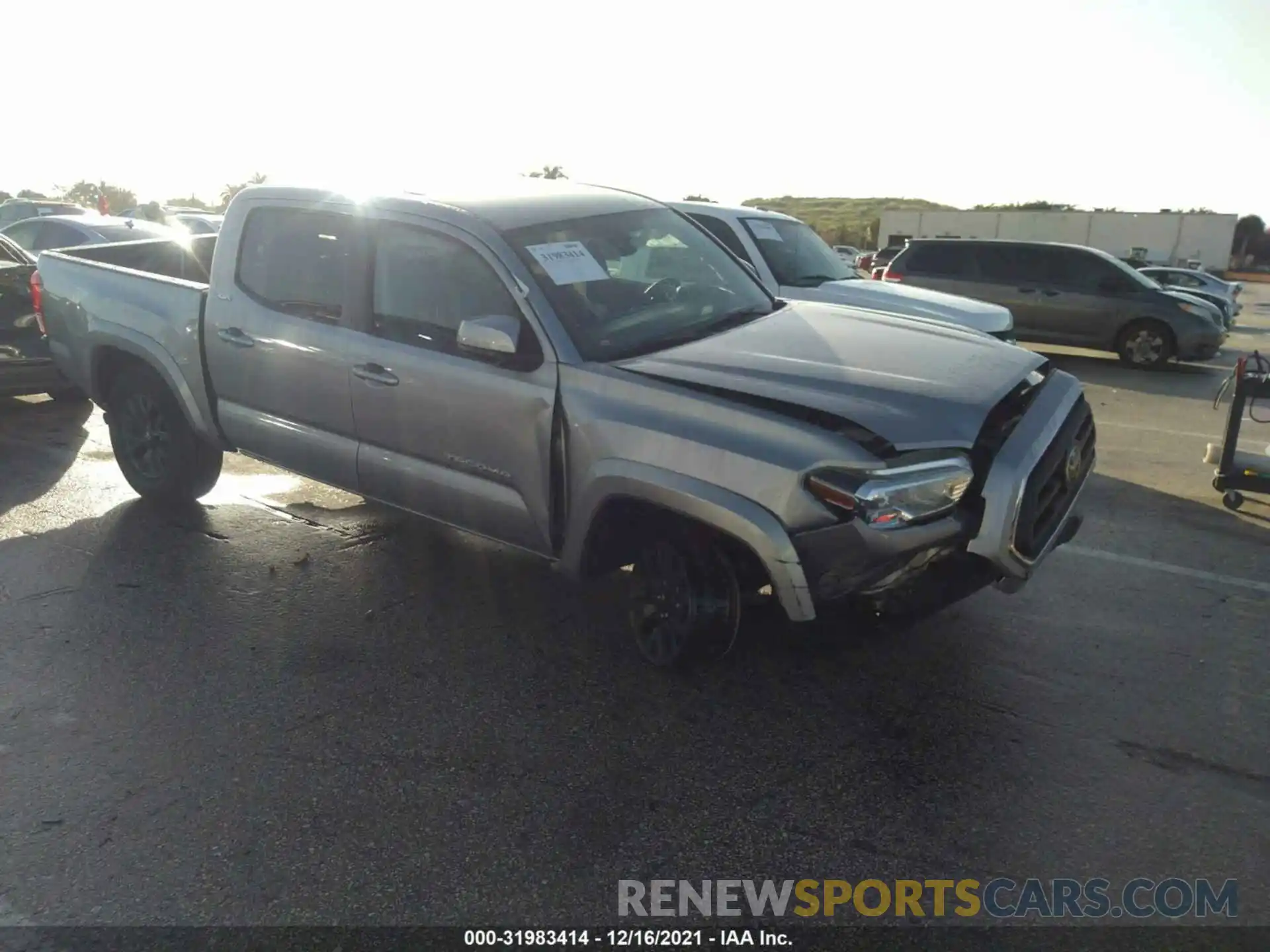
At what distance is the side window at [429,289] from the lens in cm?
398

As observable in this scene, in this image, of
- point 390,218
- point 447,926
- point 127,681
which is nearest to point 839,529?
point 447,926

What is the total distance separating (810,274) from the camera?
8430 millimetres

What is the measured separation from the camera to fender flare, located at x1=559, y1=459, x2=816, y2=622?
3.19m

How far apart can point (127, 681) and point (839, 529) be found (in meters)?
2.87

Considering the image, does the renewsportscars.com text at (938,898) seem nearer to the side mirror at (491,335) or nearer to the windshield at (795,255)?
the side mirror at (491,335)

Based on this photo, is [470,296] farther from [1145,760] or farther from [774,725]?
[1145,760]

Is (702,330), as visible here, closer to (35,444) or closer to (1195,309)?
(35,444)

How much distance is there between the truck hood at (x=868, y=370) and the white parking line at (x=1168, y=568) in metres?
1.46

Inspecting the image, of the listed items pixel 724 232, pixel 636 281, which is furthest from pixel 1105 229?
pixel 636 281

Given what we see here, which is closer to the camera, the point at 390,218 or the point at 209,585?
the point at 390,218

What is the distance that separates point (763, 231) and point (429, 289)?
16.7ft

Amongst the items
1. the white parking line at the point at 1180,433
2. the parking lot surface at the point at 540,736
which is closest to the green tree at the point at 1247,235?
the white parking line at the point at 1180,433

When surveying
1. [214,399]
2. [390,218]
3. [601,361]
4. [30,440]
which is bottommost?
[30,440]

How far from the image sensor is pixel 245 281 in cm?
492
